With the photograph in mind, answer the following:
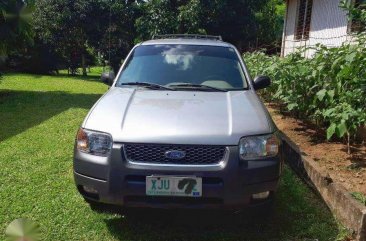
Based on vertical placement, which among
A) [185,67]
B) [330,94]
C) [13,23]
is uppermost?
[13,23]

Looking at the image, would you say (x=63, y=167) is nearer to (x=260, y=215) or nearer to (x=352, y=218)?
(x=260, y=215)

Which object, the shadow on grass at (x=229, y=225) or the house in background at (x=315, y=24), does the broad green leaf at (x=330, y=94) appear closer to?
the shadow on grass at (x=229, y=225)

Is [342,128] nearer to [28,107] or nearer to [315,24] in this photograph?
[28,107]

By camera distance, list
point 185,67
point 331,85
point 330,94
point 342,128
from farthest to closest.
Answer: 1. point 331,85
2. point 330,94
3. point 185,67
4. point 342,128

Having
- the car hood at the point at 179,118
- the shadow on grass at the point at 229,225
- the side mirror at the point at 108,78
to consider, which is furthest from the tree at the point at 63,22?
the shadow on grass at the point at 229,225

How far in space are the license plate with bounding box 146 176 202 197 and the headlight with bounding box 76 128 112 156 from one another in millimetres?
411

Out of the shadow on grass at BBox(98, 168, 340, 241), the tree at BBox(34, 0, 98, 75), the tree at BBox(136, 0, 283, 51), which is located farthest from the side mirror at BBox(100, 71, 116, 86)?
the tree at BBox(34, 0, 98, 75)

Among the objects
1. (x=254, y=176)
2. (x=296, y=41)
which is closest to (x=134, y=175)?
(x=254, y=176)

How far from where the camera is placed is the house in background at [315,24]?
32.9 ft

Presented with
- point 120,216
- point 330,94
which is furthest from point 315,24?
point 120,216

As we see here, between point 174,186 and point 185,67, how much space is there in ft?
6.09

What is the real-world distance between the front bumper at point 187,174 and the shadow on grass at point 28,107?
3.94 metres

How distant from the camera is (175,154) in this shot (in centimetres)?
268

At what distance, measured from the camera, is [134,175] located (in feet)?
8.73
